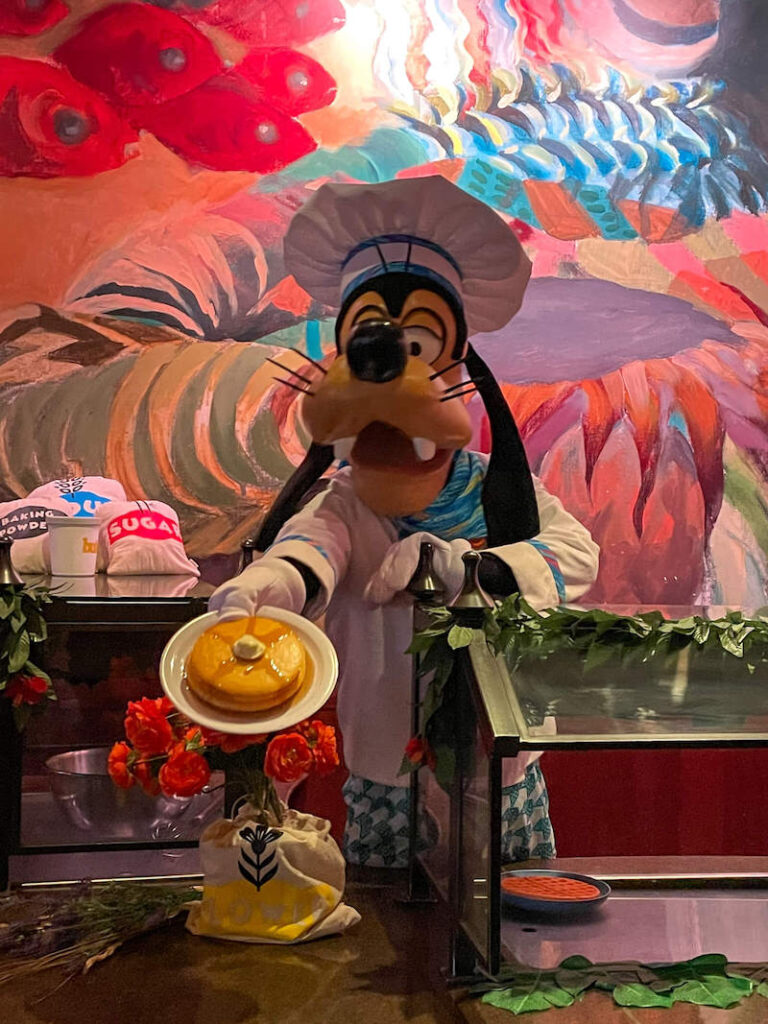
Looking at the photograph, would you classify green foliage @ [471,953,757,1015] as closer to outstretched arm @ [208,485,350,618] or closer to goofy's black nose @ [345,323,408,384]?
outstretched arm @ [208,485,350,618]

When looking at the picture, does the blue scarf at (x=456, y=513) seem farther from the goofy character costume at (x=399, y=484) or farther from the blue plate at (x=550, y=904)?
the blue plate at (x=550, y=904)

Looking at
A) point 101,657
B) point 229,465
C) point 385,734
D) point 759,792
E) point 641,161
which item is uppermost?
point 641,161

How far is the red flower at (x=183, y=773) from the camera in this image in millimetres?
1181

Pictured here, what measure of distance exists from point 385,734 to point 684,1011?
552 millimetres

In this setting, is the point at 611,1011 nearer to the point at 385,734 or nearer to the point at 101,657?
the point at 385,734

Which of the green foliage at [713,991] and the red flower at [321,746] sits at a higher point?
the red flower at [321,746]

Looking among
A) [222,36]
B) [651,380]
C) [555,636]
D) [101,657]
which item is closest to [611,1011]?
[555,636]

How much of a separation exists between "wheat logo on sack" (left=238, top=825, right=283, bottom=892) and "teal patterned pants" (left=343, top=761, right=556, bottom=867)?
27 cm

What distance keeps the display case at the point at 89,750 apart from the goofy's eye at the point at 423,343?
454 millimetres

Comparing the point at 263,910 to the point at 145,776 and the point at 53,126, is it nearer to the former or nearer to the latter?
the point at 145,776

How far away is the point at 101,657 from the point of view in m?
1.41

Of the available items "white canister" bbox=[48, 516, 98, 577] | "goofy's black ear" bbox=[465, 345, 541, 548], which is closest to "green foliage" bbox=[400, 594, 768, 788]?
"goofy's black ear" bbox=[465, 345, 541, 548]

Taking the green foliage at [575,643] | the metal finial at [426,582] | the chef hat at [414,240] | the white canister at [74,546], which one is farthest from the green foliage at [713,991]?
the white canister at [74,546]

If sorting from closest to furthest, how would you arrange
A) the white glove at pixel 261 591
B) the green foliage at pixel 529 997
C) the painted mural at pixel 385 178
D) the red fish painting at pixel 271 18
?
the green foliage at pixel 529 997, the white glove at pixel 261 591, the painted mural at pixel 385 178, the red fish painting at pixel 271 18
